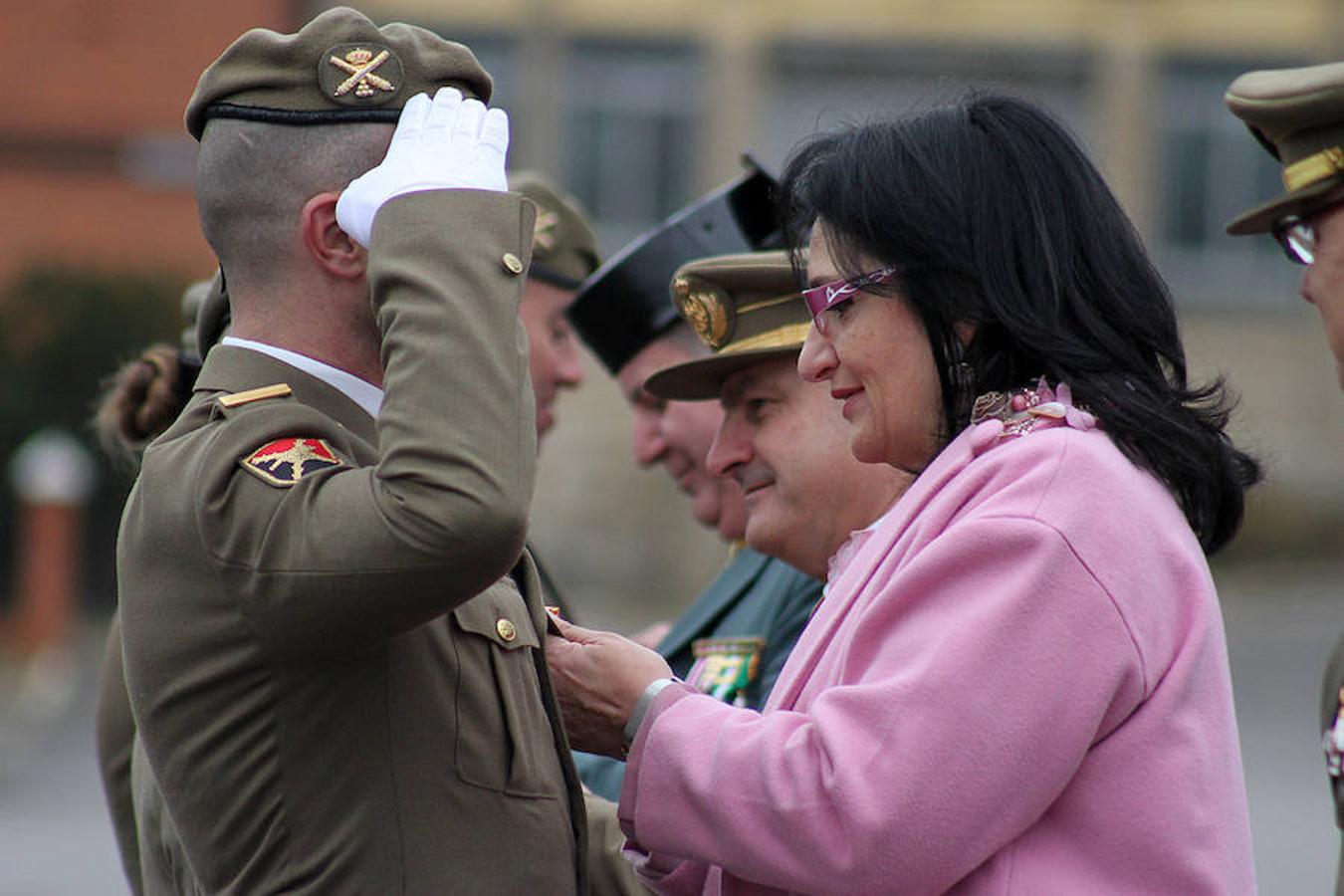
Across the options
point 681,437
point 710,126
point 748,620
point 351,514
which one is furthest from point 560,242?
point 710,126

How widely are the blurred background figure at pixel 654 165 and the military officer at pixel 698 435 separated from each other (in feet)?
38.8

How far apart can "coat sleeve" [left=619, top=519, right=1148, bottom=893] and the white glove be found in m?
0.70

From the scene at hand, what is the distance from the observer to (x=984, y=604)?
2191mm

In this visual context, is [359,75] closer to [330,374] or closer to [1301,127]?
[330,374]

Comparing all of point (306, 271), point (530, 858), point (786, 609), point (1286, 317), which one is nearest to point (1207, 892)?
point (530, 858)

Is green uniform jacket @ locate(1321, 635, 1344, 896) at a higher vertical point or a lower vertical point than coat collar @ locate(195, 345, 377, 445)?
lower

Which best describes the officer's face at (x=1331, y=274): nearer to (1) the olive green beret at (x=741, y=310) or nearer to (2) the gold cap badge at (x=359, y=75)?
(1) the olive green beret at (x=741, y=310)

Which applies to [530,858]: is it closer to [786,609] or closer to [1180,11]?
[786,609]

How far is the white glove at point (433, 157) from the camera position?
2.31 m

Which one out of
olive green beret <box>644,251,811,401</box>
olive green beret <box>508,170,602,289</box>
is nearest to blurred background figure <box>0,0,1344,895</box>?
olive green beret <box>508,170,602,289</box>

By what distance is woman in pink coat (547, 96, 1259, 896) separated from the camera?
2170 millimetres

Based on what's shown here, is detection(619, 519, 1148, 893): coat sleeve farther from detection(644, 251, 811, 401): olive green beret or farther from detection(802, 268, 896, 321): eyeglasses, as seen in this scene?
detection(644, 251, 811, 401): olive green beret

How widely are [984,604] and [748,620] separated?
1.79 meters

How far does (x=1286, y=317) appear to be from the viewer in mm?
18297
